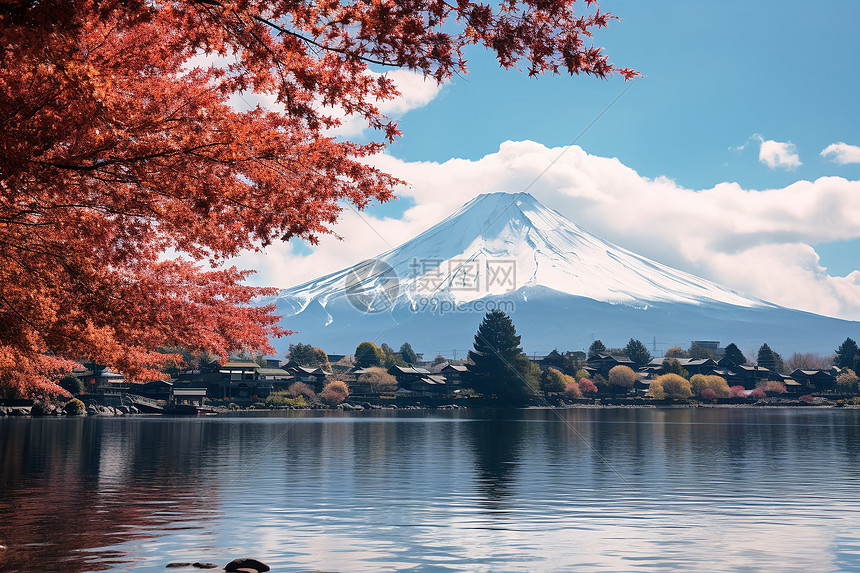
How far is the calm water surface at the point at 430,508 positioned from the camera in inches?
477

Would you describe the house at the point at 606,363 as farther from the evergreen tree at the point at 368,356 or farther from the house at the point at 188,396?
the house at the point at 188,396

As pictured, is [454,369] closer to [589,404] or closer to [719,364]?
[589,404]

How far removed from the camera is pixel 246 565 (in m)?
10.6

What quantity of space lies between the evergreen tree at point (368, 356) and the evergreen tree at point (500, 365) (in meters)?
36.2

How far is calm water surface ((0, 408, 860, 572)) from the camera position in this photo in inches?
477

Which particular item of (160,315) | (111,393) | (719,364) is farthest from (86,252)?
(719,364)

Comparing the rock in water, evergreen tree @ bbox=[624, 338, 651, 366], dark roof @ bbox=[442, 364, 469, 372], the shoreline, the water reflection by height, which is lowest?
the shoreline

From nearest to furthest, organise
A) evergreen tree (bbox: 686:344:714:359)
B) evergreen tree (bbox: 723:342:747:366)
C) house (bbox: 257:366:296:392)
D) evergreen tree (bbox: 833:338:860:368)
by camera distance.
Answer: house (bbox: 257:366:296:392)
evergreen tree (bbox: 833:338:860:368)
evergreen tree (bbox: 723:342:747:366)
evergreen tree (bbox: 686:344:714:359)

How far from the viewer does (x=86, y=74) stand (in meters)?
7.43

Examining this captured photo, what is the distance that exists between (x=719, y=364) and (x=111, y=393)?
114m

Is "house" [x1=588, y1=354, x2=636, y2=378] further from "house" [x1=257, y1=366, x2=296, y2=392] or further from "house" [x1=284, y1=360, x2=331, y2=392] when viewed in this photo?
"house" [x1=257, y1=366, x2=296, y2=392]

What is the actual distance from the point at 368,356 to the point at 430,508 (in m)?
132

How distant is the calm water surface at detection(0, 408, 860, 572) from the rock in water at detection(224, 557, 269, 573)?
1.95 feet

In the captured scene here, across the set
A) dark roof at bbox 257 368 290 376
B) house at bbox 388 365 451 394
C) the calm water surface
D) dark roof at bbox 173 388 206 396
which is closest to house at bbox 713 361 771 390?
house at bbox 388 365 451 394
